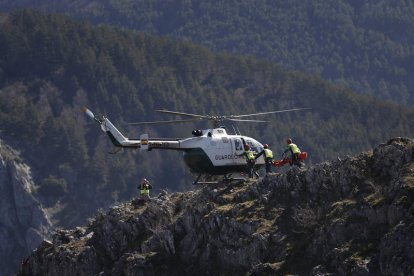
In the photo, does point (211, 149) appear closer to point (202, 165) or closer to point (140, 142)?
point (202, 165)

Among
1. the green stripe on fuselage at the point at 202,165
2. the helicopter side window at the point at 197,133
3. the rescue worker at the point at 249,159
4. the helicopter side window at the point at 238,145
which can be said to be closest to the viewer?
the green stripe on fuselage at the point at 202,165

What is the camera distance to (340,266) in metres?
55.2

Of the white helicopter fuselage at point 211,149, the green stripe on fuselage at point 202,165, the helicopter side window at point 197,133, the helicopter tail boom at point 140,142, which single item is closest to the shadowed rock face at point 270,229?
the green stripe on fuselage at point 202,165

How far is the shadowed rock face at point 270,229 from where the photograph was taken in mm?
56219

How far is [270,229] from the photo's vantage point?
204 feet

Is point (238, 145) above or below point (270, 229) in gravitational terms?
above

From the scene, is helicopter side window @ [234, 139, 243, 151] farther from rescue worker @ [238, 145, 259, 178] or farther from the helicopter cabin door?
rescue worker @ [238, 145, 259, 178]

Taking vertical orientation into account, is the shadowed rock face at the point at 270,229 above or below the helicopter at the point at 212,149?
below

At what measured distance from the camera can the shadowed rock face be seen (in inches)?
2213

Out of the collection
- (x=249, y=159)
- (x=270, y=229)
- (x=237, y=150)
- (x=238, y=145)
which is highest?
(x=238, y=145)

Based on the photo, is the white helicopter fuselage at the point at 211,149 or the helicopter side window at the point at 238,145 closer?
the white helicopter fuselage at the point at 211,149

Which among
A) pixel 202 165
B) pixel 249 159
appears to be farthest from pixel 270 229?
pixel 202 165

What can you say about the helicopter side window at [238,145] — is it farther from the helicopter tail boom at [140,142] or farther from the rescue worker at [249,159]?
the helicopter tail boom at [140,142]

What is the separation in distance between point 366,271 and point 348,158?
1032 centimetres
